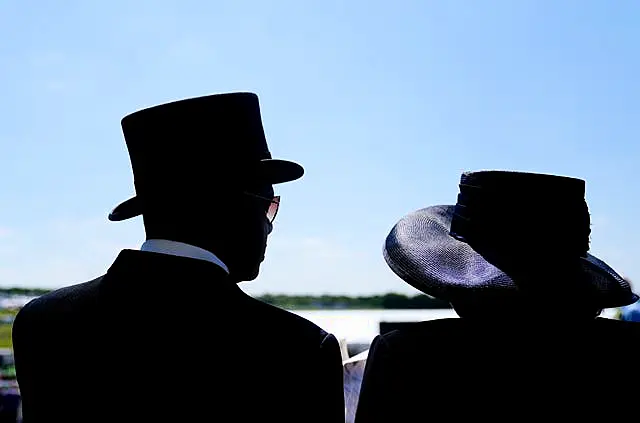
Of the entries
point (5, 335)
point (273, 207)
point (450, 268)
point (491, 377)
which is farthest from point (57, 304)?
point (5, 335)

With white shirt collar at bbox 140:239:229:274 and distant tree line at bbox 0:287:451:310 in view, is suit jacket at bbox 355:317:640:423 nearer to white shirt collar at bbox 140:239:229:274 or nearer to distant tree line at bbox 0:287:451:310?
white shirt collar at bbox 140:239:229:274

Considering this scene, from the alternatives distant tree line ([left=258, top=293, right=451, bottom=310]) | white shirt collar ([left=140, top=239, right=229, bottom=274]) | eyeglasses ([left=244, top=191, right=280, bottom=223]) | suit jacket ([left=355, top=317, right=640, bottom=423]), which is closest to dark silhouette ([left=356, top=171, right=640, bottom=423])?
suit jacket ([left=355, top=317, right=640, bottom=423])

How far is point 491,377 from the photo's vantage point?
2541mm

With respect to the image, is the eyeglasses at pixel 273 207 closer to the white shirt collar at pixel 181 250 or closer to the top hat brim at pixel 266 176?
the top hat brim at pixel 266 176

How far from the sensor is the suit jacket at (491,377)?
254 cm

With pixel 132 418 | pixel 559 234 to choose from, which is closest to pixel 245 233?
pixel 132 418

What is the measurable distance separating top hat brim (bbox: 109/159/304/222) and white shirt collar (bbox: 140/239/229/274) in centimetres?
17

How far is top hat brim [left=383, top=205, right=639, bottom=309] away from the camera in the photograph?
2.62 m

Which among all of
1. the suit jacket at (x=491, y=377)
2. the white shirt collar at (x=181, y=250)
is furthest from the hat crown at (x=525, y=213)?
the white shirt collar at (x=181, y=250)

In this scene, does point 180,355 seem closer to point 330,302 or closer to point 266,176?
point 266,176

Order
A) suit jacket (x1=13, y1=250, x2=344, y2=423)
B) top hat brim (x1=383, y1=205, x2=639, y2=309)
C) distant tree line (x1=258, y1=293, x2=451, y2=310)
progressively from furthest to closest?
distant tree line (x1=258, y1=293, x2=451, y2=310) → top hat brim (x1=383, y1=205, x2=639, y2=309) → suit jacket (x1=13, y1=250, x2=344, y2=423)

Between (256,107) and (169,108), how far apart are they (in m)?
0.32

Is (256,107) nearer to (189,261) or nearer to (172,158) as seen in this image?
(172,158)

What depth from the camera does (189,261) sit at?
8.50 ft
